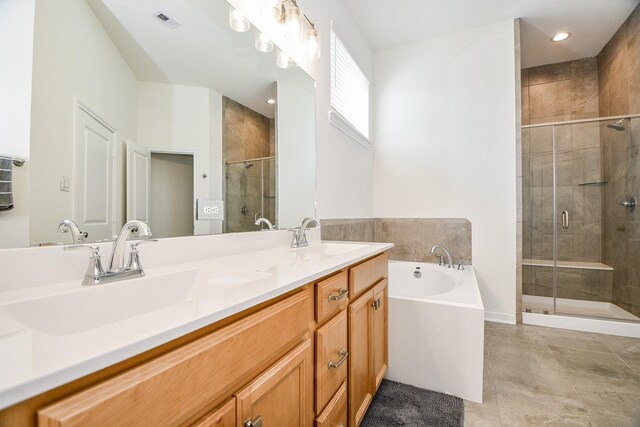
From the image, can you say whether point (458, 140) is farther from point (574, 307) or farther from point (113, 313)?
point (113, 313)

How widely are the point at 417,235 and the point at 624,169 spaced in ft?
6.08

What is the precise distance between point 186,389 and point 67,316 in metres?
0.34

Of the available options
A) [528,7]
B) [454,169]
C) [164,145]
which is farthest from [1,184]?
[528,7]

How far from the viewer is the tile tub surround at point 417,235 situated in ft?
9.36

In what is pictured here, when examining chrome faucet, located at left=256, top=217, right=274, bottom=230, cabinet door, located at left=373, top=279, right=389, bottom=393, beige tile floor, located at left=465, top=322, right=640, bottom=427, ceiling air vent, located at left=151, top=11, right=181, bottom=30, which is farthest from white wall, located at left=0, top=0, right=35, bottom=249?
beige tile floor, located at left=465, top=322, right=640, bottom=427

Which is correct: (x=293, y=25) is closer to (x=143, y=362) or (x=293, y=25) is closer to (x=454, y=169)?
(x=143, y=362)

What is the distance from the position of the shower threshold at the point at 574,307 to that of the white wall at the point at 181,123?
307 centimetres

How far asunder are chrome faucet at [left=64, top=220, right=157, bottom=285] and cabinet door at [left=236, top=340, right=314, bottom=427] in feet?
1.42

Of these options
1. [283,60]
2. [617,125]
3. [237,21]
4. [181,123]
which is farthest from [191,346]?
[617,125]

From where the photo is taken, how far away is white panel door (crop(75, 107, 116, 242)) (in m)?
0.76

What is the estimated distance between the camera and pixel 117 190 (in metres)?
0.86

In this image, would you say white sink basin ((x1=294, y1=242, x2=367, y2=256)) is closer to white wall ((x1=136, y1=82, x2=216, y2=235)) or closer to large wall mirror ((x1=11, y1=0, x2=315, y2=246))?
large wall mirror ((x1=11, y1=0, x2=315, y2=246))

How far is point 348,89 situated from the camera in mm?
2557

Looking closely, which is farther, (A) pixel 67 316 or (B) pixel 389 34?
(B) pixel 389 34
